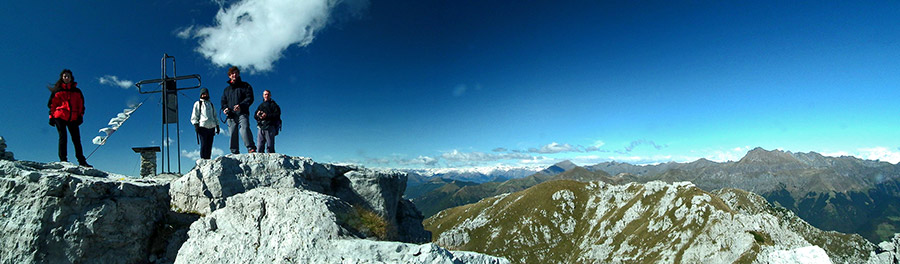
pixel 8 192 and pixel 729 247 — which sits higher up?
pixel 8 192

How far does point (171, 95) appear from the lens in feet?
64.2

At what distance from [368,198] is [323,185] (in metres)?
1.79

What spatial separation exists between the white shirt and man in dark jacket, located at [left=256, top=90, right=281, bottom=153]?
1.86 metres

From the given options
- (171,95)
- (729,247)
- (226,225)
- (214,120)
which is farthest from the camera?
(729,247)

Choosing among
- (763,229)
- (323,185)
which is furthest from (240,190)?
(763,229)

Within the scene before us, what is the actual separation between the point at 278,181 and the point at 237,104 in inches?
233

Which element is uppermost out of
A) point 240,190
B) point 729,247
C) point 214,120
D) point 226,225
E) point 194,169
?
point 214,120

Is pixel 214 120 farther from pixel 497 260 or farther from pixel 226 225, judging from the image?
pixel 497 260

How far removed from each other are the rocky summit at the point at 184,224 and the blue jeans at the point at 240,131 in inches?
172

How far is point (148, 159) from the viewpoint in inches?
700

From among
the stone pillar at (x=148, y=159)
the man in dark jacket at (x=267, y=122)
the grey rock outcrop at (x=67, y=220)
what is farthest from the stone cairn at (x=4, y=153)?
the man in dark jacket at (x=267, y=122)

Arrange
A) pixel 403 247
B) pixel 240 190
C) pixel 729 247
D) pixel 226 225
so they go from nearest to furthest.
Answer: pixel 403 247, pixel 226 225, pixel 240 190, pixel 729 247

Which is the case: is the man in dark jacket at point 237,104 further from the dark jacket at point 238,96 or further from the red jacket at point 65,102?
the red jacket at point 65,102

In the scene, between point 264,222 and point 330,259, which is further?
point 264,222
